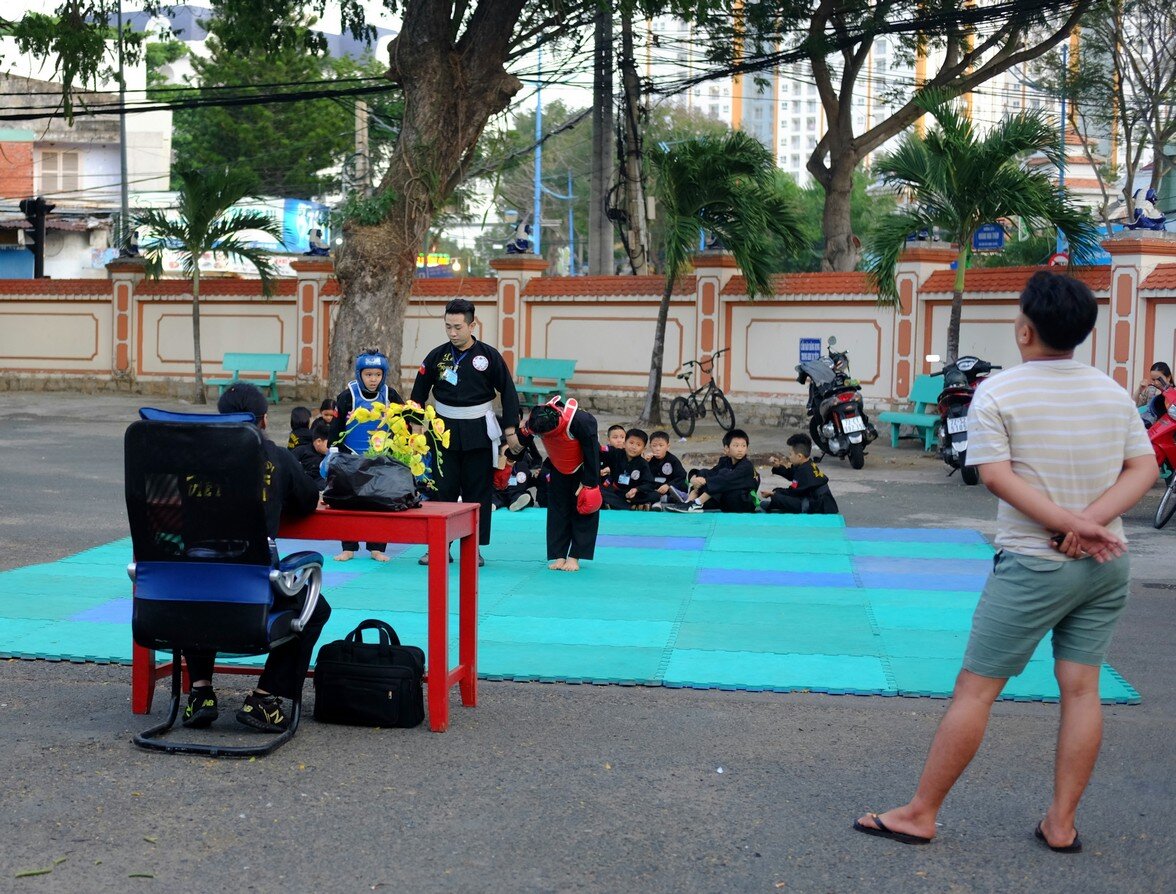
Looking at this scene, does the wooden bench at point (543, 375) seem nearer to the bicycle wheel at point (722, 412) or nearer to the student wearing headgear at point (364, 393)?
the bicycle wheel at point (722, 412)

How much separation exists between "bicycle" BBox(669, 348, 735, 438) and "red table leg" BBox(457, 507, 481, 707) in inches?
574

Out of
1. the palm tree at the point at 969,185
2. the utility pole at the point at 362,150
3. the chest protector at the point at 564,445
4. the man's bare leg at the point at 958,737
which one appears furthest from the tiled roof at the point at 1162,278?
the man's bare leg at the point at 958,737

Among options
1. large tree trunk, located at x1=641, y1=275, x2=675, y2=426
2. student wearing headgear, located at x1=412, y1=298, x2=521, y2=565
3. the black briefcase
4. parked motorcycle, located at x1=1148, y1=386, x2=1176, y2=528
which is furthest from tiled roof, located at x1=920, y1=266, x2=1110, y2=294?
the black briefcase

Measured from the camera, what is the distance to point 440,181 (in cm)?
1944

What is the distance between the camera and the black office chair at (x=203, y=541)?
16.8 feet

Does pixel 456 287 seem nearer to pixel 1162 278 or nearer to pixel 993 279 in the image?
pixel 993 279

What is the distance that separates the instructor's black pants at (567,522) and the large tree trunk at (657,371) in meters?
11.6

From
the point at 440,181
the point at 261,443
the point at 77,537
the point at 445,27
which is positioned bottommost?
the point at 77,537

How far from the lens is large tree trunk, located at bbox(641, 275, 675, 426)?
21.2 meters

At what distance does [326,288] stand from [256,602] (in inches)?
862

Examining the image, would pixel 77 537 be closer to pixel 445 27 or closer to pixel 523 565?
pixel 523 565

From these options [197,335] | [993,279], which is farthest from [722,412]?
[197,335]

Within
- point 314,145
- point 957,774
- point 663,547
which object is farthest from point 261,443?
point 314,145

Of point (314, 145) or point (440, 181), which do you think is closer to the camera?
point (440, 181)
